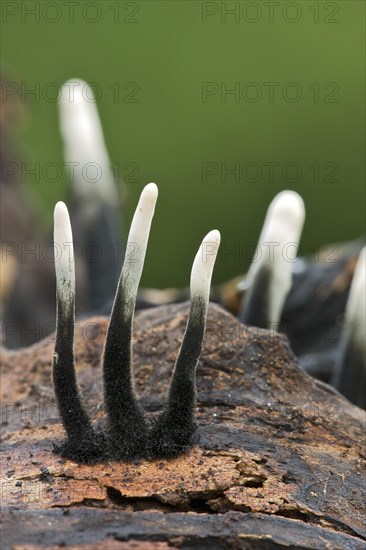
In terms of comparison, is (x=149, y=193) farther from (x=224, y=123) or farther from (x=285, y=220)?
(x=224, y=123)

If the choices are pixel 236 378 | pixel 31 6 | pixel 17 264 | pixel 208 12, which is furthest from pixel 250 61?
pixel 236 378

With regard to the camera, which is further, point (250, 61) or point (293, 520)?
point (250, 61)

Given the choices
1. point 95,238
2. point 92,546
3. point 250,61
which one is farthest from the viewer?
point 250,61

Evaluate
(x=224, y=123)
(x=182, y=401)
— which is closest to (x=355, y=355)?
(x=182, y=401)

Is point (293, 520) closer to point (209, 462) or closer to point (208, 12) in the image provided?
point (209, 462)

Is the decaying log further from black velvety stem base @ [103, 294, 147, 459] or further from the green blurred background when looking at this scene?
the green blurred background

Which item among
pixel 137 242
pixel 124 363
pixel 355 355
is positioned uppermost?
pixel 137 242

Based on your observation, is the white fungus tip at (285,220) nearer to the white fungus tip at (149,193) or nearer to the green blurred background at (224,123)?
the white fungus tip at (149,193)

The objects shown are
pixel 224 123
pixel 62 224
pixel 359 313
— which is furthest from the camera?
pixel 224 123
